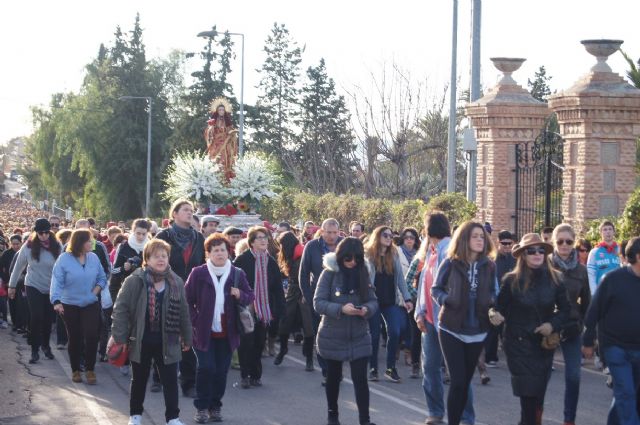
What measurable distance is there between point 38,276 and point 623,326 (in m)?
7.86

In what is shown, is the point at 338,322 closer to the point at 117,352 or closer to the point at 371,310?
the point at 371,310

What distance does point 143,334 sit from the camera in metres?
9.76

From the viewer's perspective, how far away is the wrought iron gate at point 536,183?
730 inches

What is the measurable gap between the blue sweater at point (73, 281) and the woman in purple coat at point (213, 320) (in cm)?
239

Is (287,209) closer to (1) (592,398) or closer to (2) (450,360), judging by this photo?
(1) (592,398)

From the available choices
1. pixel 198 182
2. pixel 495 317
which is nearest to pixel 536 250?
pixel 495 317

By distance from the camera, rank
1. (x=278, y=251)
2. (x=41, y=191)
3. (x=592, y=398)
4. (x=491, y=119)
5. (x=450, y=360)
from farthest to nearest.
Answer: (x=41, y=191), (x=491, y=119), (x=278, y=251), (x=592, y=398), (x=450, y=360)

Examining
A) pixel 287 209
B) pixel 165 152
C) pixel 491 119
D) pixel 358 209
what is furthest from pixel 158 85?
pixel 491 119

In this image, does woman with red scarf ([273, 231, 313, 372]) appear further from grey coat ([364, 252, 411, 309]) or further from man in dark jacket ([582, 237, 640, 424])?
man in dark jacket ([582, 237, 640, 424])

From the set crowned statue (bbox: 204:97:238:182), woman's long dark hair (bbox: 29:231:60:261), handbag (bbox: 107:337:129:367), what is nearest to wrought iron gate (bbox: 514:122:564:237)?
woman's long dark hair (bbox: 29:231:60:261)

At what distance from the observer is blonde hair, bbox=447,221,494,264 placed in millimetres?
9281

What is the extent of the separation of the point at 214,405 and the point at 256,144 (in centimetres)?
5687

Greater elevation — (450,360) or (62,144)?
(62,144)

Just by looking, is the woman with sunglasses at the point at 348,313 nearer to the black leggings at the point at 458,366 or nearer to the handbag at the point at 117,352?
the black leggings at the point at 458,366
